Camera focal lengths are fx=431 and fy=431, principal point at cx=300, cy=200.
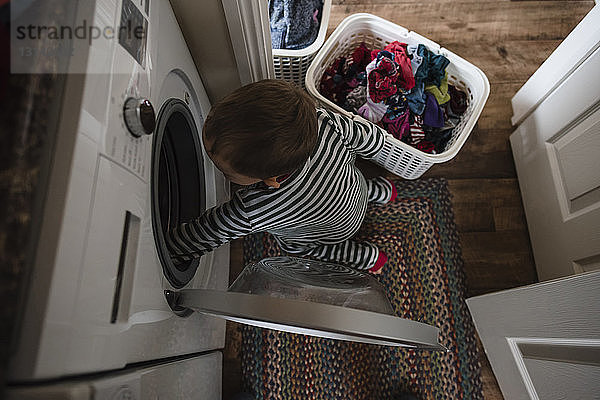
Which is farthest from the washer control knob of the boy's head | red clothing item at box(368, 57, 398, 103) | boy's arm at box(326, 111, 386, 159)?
red clothing item at box(368, 57, 398, 103)

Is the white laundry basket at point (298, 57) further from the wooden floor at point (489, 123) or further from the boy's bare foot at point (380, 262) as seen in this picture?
the boy's bare foot at point (380, 262)

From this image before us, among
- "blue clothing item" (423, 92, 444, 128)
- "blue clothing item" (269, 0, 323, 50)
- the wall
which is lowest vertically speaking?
"blue clothing item" (423, 92, 444, 128)

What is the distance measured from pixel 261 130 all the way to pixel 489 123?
110cm

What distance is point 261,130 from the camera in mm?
729

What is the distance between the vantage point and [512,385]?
1156 millimetres

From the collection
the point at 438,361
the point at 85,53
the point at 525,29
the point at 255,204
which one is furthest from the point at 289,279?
the point at 525,29

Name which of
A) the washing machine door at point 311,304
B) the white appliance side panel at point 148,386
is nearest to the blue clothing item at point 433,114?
the washing machine door at point 311,304

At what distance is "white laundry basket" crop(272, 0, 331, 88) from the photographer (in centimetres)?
122

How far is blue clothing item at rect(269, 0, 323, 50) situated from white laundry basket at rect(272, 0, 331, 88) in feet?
0.14

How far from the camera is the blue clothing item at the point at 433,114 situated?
1320 millimetres

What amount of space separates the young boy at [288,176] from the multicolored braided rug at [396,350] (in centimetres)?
13

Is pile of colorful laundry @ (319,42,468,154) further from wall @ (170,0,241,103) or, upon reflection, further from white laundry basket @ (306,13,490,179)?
wall @ (170,0,241,103)

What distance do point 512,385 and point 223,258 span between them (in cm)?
86

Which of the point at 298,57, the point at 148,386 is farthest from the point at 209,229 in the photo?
the point at 298,57
